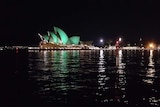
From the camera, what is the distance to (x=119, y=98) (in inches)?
813

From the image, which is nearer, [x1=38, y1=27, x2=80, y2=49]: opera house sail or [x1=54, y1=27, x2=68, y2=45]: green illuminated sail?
[x1=54, y1=27, x2=68, y2=45]: green illuminated sail

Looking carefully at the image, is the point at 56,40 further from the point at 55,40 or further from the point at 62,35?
the point at 62,35

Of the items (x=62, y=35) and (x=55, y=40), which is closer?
(x=62, y=35)

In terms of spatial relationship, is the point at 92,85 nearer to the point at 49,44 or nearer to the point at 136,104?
the point at 136,104

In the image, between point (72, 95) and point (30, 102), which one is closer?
point (30, 102)

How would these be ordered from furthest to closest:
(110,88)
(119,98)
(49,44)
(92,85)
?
1. (49,44)
2. (92,85)
3. (110,88)
4. (119,98)

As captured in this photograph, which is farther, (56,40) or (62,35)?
(56,40)

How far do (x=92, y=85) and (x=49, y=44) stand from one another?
551 ft

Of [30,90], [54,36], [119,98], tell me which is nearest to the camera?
[119,98]

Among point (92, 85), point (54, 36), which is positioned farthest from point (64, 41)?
point (92, 85)

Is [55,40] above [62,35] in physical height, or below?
below

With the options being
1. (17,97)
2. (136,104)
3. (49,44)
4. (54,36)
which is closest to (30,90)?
(17,97)

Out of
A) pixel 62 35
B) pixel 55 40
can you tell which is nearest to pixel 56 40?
pixel 55 40

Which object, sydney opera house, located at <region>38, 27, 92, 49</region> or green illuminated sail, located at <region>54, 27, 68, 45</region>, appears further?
sydney opera house, located at <region>38, 27, 92, 49</region>
